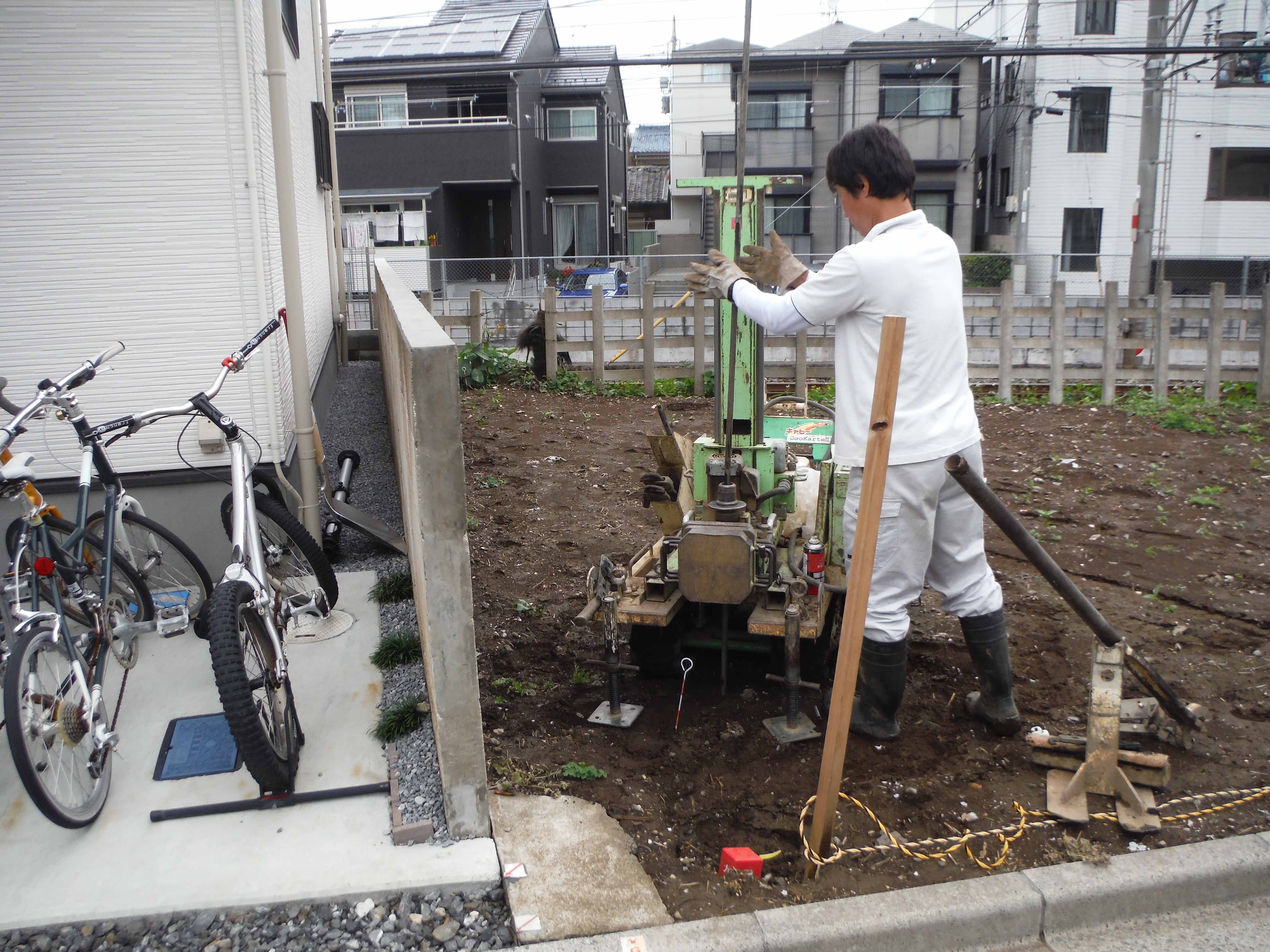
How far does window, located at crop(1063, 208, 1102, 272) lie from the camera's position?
86.3ft

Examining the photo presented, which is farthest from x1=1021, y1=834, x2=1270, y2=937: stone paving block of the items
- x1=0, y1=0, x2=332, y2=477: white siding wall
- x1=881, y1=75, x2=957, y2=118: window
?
x1=881, y1=75, x2=957, y2=118: window

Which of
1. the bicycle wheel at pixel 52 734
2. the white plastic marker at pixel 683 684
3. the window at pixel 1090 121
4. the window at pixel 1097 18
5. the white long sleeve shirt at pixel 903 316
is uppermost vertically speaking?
the window at pixel 1097 18

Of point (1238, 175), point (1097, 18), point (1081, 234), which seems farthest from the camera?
point (1081, 234)

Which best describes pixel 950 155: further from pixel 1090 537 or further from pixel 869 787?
pixel 869 787

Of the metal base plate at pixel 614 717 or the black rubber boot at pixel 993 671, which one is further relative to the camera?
the metal base plate at pixel 614 717

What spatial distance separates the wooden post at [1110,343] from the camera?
11406 mm

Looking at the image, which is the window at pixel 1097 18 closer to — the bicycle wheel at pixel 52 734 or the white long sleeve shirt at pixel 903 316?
the white long sleeve shirt at pixel 903 316

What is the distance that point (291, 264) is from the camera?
4762mm

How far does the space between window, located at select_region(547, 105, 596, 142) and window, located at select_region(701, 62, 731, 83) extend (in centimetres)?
380

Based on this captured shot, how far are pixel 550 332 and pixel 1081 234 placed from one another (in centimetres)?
2000

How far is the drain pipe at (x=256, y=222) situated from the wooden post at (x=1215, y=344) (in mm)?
10517

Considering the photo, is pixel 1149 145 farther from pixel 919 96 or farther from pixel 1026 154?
pixel 919 96

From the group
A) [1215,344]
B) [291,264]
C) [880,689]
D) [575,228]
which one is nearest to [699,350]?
[1215,344]

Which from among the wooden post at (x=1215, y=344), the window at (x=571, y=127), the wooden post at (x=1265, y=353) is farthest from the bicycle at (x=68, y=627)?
the window at (x=571, y=127)
